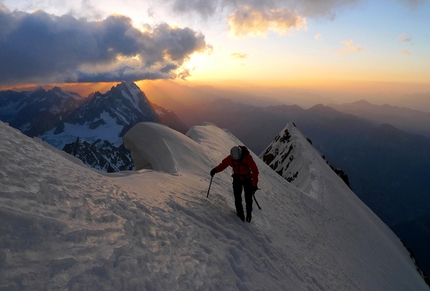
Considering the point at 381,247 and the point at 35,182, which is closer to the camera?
the point at 35,182

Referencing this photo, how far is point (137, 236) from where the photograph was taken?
244 inches

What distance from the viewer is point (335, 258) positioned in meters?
15.2

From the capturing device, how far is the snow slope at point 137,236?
4.43m

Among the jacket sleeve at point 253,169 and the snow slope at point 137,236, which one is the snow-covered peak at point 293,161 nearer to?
the snow slope at point 137,236

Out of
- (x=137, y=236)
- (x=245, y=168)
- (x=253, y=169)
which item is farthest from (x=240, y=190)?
(x=137, y=236)

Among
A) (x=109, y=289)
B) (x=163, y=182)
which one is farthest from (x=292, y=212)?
(x=109, y=289)

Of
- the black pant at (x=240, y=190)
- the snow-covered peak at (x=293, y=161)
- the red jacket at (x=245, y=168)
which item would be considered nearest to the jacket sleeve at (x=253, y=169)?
the red jacket at (x=245, y=168)

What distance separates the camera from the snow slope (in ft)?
14.5

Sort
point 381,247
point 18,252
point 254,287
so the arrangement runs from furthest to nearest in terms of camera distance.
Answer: point 381,247 → point 254,287 → point 18,252

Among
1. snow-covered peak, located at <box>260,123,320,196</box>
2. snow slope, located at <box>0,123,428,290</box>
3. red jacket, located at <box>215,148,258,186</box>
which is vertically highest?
red jacket, located at <box>215,148,258,186</box>

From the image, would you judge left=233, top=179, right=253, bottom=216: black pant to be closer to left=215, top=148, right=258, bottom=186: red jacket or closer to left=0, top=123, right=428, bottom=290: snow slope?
left=215, top=148, right=258, bottom=186: red jacket

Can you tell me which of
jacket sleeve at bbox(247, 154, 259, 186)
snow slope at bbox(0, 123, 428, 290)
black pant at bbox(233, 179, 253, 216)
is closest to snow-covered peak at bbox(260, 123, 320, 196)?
snow slope at bbox(0, 123, 428, 290)

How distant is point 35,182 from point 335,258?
50.4 feet

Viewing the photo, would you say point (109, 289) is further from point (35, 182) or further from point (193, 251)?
point (35, 182)
